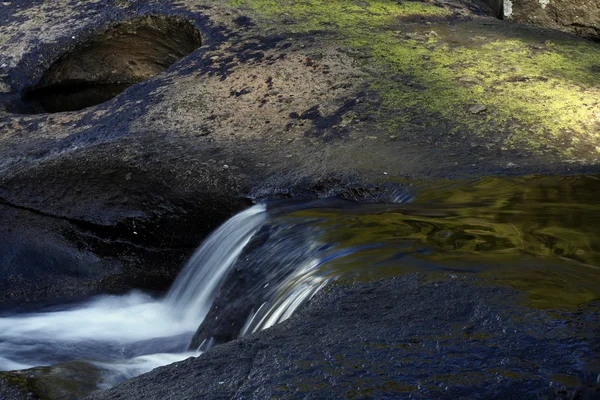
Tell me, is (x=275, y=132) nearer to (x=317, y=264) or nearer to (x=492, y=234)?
(x=317, y=264)

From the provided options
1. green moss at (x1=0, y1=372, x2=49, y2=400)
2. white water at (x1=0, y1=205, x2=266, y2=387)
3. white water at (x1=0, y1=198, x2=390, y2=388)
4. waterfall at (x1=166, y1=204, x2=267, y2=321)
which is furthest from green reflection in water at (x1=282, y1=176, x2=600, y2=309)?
green moss at (x1=0, y1=372, x2=49, y2=400)

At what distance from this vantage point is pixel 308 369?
1855 millimetres

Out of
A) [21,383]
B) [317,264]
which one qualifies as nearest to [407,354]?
[317,264]

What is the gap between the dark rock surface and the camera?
5.61 feet

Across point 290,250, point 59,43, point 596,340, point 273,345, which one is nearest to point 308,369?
point 273,345

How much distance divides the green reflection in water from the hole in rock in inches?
86.8

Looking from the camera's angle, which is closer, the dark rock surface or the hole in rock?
the dark rock surface

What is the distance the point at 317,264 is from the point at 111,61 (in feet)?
10.9

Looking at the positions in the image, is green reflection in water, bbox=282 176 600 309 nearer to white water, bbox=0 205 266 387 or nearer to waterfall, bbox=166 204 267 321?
waterfall, bbox=166 204 267 321

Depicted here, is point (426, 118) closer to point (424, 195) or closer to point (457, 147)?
point (457, 147)

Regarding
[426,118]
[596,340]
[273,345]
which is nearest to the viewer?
[596,340]

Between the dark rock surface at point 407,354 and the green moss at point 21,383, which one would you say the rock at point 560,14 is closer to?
the dark rock surface at point 407,354

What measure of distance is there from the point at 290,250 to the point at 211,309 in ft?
1.14

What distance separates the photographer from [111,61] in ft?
18.1
